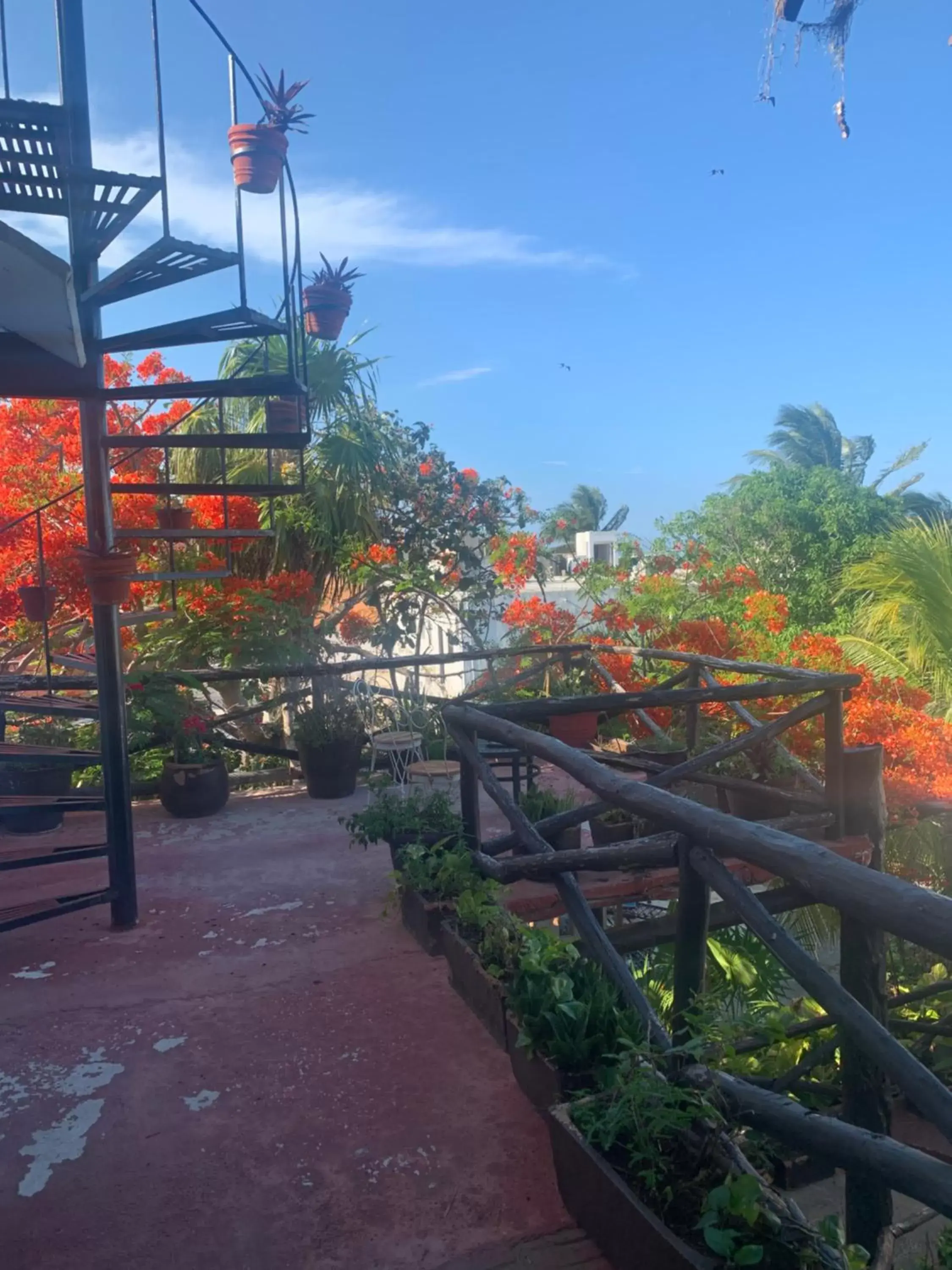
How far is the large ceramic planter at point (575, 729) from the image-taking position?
5.44 m

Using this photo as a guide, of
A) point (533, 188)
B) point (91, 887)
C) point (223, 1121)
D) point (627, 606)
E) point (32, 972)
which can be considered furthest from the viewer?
point (533, 188)

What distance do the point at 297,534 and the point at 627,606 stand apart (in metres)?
3.08

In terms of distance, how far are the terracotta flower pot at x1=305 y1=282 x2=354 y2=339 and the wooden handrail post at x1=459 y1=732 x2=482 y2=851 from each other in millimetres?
2828

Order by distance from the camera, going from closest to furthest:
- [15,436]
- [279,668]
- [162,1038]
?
[162,1038], [279,668], [15,436]

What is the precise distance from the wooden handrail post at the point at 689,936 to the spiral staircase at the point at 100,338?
86.1 inches

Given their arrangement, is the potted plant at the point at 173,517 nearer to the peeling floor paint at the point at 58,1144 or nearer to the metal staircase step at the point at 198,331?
the metal staircase step at the point at 198,331

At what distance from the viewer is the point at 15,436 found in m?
7.17

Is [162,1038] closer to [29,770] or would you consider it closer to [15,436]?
[29,770]

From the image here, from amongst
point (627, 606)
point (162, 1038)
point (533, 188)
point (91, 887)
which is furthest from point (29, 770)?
point (533, 188)

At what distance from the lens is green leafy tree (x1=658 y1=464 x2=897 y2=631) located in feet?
48.0

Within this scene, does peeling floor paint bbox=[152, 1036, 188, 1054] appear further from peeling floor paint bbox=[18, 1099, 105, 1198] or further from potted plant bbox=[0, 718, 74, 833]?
potted plant bbox=[0, 718, 74, 833]

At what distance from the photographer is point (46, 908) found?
358 centimetres

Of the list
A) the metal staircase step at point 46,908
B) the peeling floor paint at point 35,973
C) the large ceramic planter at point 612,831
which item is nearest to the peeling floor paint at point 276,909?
the metal staircase step at point 46,908

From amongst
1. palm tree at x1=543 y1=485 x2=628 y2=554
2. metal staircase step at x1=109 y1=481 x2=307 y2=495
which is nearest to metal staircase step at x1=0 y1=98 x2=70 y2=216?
metal staircase step at x1=109 y1=481 x2=307 y2=495
